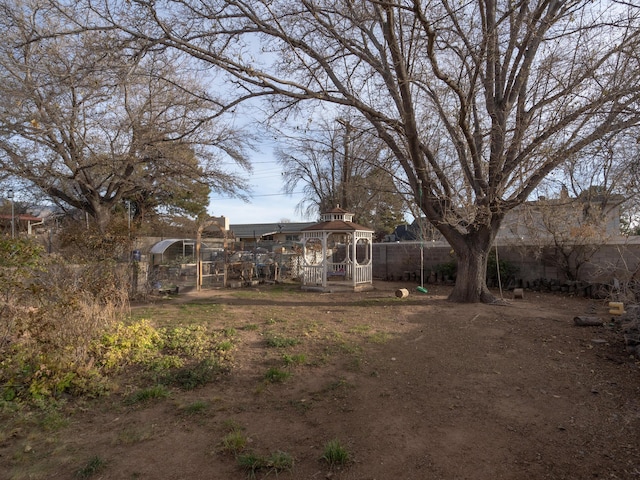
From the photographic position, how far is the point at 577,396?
4.66 metres

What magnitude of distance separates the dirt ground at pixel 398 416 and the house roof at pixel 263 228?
1264 inches

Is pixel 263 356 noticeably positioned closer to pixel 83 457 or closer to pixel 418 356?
pixel 418 356

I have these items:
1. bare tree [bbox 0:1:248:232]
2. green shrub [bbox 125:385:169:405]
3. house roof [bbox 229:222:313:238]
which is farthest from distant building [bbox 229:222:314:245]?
green shrub [bbox 125:385:169:405]

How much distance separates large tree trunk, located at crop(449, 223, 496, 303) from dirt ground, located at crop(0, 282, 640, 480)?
353 centimetres

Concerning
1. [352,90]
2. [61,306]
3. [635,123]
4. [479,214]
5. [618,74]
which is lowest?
[61,306]

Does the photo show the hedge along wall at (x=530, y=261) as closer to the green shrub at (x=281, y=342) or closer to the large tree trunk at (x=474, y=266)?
the large tree trunk at (x=474, y=266)

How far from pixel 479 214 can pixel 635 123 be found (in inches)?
133

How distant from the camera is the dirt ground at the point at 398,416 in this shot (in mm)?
3230

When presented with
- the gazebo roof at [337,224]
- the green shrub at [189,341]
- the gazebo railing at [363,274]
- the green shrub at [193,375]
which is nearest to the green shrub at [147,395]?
the green shrub at [193,375]

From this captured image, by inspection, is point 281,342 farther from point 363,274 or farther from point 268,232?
point 268,232

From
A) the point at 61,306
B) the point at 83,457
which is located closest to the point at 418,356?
the point at 83,457

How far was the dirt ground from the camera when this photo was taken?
3230 millimetres

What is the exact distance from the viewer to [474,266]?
10.8 m

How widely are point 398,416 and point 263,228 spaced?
4255 centimetres
